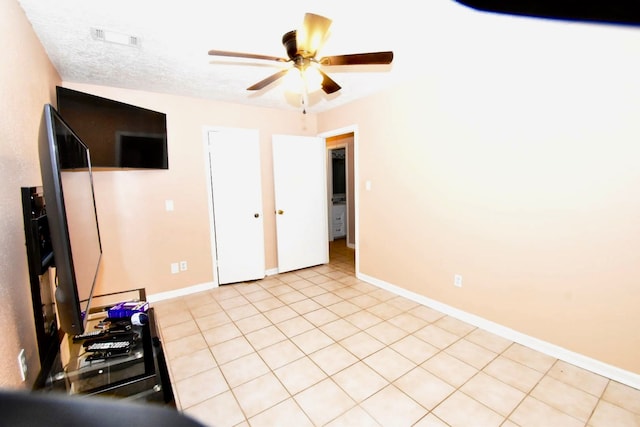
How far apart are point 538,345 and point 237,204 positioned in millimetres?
3276

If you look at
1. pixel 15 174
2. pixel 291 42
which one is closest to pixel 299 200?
pixel 291 42

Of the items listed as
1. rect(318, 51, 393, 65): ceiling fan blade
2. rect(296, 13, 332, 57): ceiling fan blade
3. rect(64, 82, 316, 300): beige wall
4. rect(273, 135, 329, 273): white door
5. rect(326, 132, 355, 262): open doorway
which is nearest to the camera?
rect(296, 13, 332, 57): ceiling fan blade

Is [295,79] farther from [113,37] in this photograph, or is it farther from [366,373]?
[366,373]

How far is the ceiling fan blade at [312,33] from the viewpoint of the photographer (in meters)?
1.37

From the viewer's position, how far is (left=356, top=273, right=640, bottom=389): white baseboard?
1785mm

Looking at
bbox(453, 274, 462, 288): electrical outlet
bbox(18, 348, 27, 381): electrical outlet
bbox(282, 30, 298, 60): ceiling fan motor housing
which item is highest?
bbox(282, 30, 298, 60): ceiling fan motor housing

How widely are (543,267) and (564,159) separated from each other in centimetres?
79

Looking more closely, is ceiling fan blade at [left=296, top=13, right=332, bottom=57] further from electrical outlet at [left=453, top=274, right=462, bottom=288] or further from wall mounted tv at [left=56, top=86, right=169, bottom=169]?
electrical outlet at [left=453, top=274, right=462, bottom=288]

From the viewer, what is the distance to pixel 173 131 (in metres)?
3.12

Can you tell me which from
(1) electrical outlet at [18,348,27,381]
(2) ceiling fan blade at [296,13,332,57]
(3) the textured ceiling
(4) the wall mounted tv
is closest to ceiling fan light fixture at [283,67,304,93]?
(3) the textured ceiling

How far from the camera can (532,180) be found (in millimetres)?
2064

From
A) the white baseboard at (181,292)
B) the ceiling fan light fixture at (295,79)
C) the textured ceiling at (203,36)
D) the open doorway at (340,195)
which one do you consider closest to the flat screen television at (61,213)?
the textured ceiling at (203,36)

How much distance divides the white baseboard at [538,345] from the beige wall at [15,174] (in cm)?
290

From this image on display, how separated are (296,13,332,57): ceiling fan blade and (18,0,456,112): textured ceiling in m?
0.23
